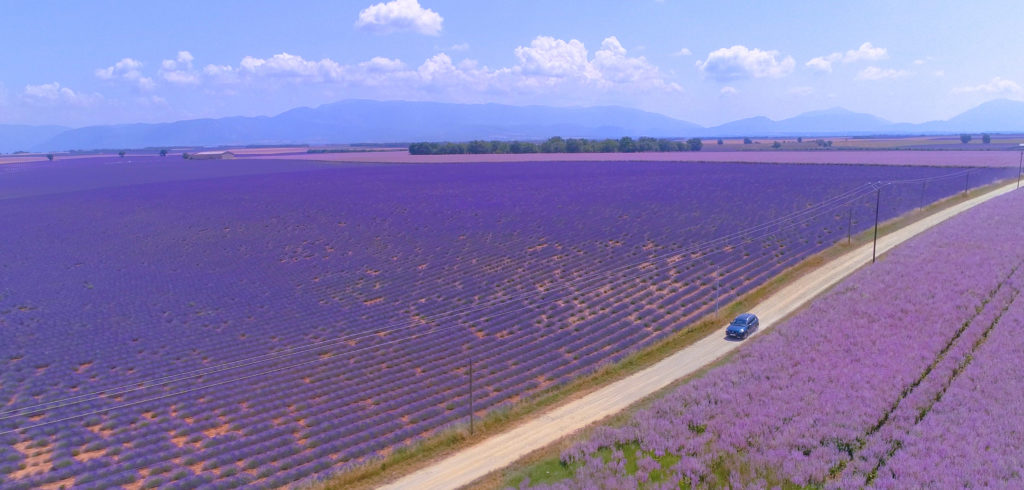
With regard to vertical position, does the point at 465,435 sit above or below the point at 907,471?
below

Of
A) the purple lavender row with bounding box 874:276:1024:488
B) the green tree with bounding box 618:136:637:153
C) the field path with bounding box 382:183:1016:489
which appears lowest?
the field path with bounding box 382:183:1016:489

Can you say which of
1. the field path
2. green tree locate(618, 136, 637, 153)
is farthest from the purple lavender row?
green tree locate(618, 136, 637, 153)

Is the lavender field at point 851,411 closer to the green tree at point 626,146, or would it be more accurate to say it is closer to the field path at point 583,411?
the field path at point 583,411

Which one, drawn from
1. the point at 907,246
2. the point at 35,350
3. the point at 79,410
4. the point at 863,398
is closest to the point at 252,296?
the point at 35,350

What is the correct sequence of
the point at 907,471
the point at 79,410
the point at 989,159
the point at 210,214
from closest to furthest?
the point at 907,471
the point at 79,410
the point at 210,214
the point at 989,159

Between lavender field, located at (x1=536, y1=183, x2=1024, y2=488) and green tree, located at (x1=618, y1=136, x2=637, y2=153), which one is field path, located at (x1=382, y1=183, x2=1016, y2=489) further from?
green tree, located at (x1=618, y1=136, x2=637, y2=153)

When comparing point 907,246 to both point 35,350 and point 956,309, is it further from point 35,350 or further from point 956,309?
point 35,350

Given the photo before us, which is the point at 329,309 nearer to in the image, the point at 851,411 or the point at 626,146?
the point at 851,411

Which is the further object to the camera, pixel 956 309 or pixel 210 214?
pixel 210 214
